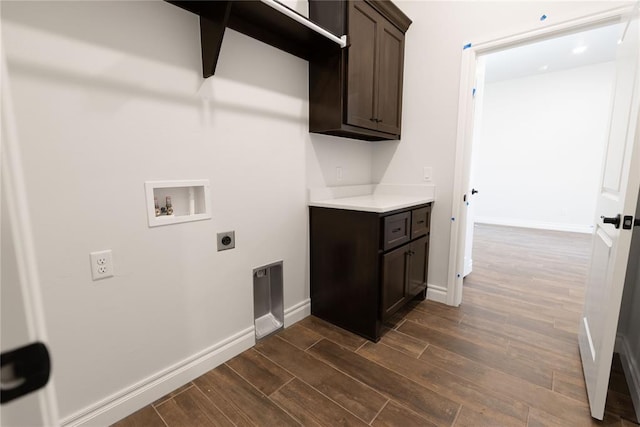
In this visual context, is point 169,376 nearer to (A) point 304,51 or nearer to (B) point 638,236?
(A) point 304,51

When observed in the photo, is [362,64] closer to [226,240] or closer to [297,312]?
[226,240]

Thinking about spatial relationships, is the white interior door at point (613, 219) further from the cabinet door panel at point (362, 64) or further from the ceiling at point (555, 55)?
the ceiling at point (555, 55)

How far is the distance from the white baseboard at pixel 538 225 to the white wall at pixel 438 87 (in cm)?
434

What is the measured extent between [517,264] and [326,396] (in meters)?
3.08

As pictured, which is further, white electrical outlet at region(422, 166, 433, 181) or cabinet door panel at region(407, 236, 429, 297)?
white electrical outlet at region(422, 166, 433, 181)

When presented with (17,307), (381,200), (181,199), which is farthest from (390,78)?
(17,307)

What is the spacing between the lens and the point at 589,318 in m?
1.64

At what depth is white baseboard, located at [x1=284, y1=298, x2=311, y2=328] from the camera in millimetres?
2111

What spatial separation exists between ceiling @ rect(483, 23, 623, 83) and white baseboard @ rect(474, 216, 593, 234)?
8.87 feet

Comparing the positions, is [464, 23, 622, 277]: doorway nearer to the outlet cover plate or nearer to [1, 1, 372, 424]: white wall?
[1, 1, 372, 424]: white wall

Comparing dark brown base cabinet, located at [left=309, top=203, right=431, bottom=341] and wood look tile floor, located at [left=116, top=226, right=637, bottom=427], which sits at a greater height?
dark brown base cabinet, located at [left=309, top=203, right=431, bottom=341]

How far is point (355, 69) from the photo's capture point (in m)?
1.91

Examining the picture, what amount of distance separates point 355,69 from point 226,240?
136 cm

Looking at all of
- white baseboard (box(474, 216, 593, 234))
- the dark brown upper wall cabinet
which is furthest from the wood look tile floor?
white baseboard (box(474, 216, 593, 234))
